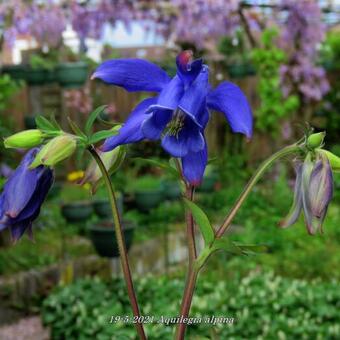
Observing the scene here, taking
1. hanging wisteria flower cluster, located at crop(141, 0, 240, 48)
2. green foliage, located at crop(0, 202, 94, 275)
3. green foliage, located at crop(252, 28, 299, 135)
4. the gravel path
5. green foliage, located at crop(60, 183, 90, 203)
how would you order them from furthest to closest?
green foliage, located at crop(252, 28, 299, 135), hanging wisteria flower cluster, located at crop(141, 0, 240, 48), green foliage, located at crop(60, 183, 90, 203), green foliage, located at crop(0, 202, 94, 275), the gravel path

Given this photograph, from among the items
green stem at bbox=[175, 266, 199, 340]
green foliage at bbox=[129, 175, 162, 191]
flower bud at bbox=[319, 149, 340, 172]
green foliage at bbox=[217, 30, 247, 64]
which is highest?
flower bud at bbox=[319, 149, 340, 172]

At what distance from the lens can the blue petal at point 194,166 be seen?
834 mm

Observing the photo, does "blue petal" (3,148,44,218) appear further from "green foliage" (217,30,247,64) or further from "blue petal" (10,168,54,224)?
"green foliage" (217,30,247,64)

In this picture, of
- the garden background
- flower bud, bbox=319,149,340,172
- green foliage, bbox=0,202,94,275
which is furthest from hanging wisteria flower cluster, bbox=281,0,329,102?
flower bud, bbox=319,149,340,172

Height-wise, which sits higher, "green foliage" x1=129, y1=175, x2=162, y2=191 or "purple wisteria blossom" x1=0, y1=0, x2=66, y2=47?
"purple wisteria blossom" x1=0, y1=0, x2=66, y2=47

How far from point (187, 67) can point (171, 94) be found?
0.05 m

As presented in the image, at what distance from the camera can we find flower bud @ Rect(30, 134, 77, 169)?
85 centimetres

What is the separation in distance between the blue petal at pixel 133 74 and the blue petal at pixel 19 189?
0.52 feet

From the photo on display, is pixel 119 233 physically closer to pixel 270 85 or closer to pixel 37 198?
pixel 37 198

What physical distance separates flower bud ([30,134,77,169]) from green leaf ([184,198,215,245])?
168mm

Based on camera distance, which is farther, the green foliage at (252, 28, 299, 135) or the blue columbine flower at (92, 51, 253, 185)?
the green foliage at (252, 28, 299, 135)

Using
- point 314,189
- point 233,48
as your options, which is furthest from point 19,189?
point 233,48

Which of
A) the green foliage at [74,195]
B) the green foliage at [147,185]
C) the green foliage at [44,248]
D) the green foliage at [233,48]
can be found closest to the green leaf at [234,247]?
the green foliage at [44,248]

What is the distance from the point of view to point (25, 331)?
12.4 feet
